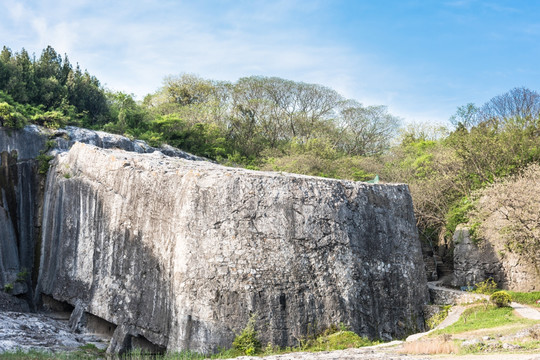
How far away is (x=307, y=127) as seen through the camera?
42.3 meters

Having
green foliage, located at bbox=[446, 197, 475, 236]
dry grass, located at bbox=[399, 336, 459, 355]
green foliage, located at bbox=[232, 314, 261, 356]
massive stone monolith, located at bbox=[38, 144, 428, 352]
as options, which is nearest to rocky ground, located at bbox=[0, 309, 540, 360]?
massive stone monolith, located at bbox=[38, 144, 428, 352]

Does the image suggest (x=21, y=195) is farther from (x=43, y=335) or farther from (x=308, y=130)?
(x=308, y=130)

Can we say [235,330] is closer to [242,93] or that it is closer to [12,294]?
[12,294]

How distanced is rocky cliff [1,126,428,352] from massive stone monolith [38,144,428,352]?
0.12 ft

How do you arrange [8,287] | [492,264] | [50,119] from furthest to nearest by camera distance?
[50,119], [492,264], [8,287]

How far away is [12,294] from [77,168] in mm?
5655

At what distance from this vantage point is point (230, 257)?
16.0 m

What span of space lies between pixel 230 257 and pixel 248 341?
8.59 ft

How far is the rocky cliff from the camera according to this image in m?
15.7

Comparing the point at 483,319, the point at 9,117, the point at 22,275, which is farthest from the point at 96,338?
the point at 483,319

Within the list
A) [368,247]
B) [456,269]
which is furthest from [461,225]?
[368,247]

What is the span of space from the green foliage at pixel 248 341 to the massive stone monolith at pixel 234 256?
196 millimetres

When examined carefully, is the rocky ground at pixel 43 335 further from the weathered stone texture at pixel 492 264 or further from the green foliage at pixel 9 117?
the green foliage at pixel 9 117

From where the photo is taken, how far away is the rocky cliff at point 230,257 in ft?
51.6
